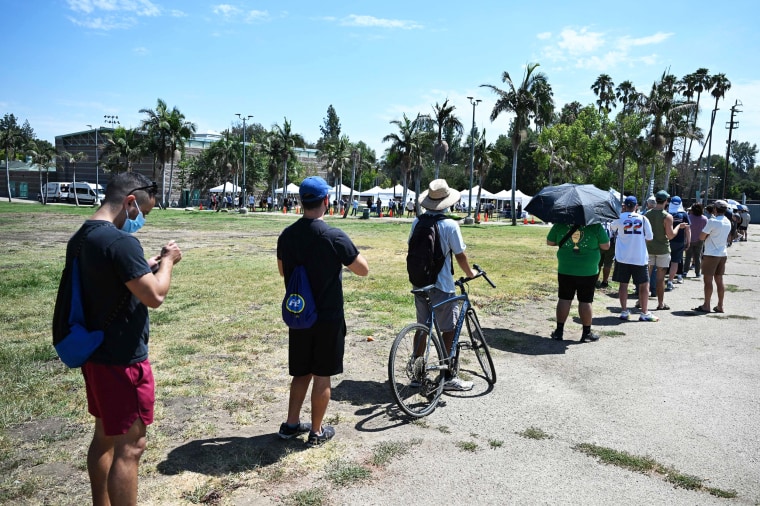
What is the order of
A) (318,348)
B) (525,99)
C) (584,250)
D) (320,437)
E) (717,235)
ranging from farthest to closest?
(525,99)
(717,235)
(584,250)
(320,437)
(318,348)

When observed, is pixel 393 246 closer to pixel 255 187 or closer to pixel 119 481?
pixel 119 481

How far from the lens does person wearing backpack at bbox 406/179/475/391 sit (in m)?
4.86

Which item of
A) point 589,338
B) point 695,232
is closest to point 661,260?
point 589,338

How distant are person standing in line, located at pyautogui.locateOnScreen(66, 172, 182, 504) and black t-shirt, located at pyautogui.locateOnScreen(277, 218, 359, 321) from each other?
3.59 feet

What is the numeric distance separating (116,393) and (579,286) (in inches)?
227

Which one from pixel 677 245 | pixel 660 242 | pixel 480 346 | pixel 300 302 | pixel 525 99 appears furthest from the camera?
pixel 525 99

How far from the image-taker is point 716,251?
349 inches

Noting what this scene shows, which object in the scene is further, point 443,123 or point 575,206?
point 443,123

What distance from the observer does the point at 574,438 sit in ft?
13.7

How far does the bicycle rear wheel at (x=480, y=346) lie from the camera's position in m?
5.18

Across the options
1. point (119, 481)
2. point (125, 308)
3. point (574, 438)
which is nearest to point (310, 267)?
point (125, 308)

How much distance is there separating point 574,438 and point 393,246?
49.5 feet

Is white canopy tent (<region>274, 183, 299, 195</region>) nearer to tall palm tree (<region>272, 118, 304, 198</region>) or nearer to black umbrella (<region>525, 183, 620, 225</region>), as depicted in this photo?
tall palm tree (<region>272, 118, 304, 198</region>)

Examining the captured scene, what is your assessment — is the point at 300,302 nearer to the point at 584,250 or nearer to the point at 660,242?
the point at 584,250
